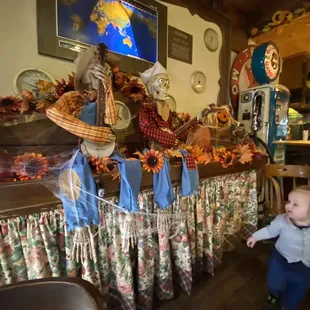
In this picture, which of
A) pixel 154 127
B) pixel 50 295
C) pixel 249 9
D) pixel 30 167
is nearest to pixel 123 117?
pixel 154 127

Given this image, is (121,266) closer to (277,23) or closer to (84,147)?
(84,147)

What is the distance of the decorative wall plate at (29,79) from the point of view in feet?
3.57

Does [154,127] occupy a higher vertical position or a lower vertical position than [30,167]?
higher

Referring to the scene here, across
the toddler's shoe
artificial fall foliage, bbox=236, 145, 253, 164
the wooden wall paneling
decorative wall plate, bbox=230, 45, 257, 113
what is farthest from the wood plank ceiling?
the toddler's shoe

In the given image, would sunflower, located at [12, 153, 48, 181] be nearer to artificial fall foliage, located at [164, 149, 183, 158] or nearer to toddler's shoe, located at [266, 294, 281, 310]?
artificial fall foliage, located at [164, 149, 183, 158]

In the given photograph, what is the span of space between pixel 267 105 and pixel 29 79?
1.95m

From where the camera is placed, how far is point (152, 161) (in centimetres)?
95

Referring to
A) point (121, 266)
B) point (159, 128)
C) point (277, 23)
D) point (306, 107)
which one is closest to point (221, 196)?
point (159, 128)

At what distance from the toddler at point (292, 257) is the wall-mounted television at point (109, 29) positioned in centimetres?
131

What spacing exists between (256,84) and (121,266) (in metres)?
2.15

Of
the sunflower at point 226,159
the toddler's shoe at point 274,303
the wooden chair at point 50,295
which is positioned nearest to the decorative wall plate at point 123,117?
the sunflower at point 226,159

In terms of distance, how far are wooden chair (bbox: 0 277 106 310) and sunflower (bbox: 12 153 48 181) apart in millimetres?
333

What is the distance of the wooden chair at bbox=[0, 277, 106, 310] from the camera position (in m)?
0.50

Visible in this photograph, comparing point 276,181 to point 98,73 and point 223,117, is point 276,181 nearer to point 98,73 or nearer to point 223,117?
point 223,117
